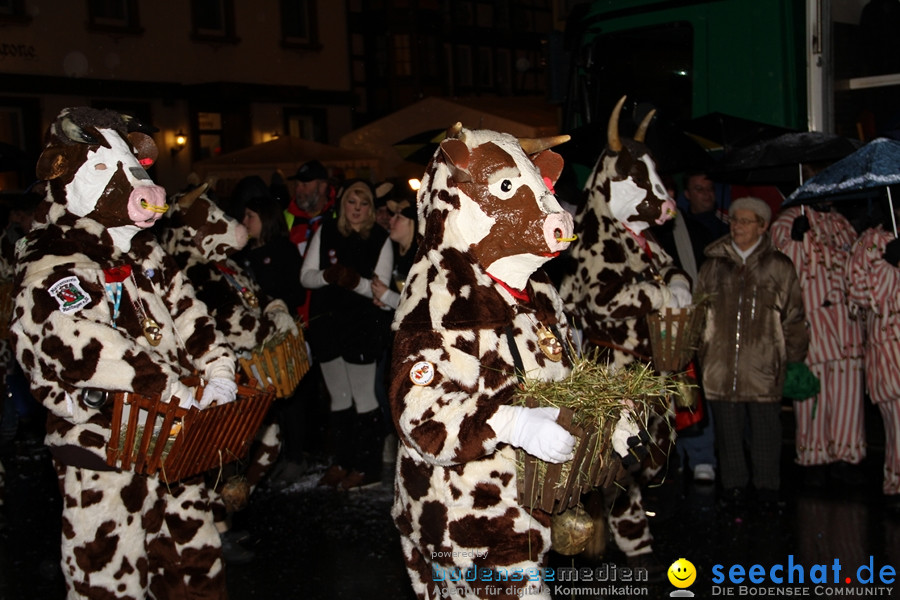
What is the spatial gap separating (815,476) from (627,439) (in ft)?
15.0

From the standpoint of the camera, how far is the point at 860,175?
20.4 ft

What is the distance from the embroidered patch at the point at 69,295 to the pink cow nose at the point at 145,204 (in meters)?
0.43

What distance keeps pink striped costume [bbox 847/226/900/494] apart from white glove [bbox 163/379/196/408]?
16.1 feet

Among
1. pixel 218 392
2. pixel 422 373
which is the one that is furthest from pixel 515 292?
pixel 218 392

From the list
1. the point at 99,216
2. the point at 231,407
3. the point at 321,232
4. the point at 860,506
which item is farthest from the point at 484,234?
the point at 860,506

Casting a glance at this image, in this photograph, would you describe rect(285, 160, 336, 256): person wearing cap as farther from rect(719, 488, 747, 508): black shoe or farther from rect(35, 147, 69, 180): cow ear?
rect(35, 147, 69, 180): cow ear

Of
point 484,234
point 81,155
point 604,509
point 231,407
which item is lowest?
point 604,509

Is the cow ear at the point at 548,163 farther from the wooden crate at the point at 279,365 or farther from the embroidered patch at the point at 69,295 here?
the wooden crate at the point at 279,365

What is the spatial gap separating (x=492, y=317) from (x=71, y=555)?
220cm

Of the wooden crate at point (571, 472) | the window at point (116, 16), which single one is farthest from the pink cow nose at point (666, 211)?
the window at point (116, 16)

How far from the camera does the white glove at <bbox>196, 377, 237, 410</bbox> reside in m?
4.17

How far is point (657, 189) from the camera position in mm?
5645

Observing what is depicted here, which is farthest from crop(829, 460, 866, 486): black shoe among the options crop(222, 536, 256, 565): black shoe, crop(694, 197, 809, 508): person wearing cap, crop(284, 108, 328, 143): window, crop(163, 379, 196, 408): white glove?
crop(284, 108, 328, 143): window

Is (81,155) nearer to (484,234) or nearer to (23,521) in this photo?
(484,234)
